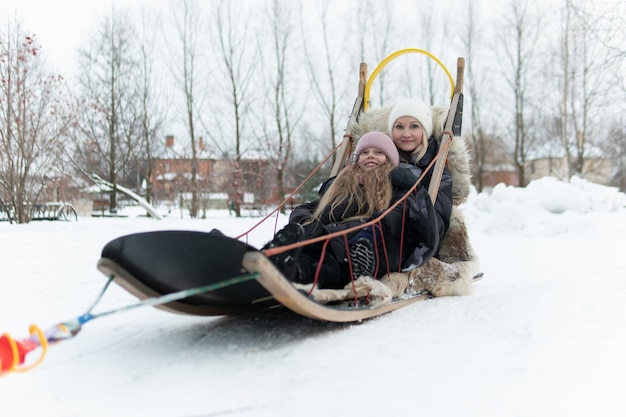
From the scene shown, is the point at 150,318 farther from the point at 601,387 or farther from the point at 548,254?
the point at 548,254

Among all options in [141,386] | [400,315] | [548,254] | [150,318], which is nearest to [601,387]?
[400,315]

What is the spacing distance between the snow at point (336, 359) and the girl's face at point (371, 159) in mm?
962

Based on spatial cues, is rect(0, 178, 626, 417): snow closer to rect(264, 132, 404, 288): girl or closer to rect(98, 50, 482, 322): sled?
rect(98, 50, 482, 322): sled

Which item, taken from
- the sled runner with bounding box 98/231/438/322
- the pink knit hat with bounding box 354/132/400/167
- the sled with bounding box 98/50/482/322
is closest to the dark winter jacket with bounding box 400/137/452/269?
the pink knit hat with bounding box 354/132/400/167

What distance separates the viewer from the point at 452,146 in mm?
3633

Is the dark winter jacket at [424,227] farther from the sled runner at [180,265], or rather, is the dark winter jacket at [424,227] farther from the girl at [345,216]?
the sled runner at [180,265]

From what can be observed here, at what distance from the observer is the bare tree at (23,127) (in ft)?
25.9

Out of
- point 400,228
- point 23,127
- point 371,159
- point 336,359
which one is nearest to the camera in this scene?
point 336,359

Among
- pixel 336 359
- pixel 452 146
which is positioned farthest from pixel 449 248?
pixel 336 359

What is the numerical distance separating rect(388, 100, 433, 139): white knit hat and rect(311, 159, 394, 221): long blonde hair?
2.35 ft

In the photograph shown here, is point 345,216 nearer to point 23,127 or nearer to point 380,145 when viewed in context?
point 380,145

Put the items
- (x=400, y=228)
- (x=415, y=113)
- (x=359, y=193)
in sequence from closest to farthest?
(x=400, y=228), (x=359, y=193), (x=415, y=113)

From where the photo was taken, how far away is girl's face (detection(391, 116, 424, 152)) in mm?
3721

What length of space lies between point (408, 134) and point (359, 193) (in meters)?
0.88
